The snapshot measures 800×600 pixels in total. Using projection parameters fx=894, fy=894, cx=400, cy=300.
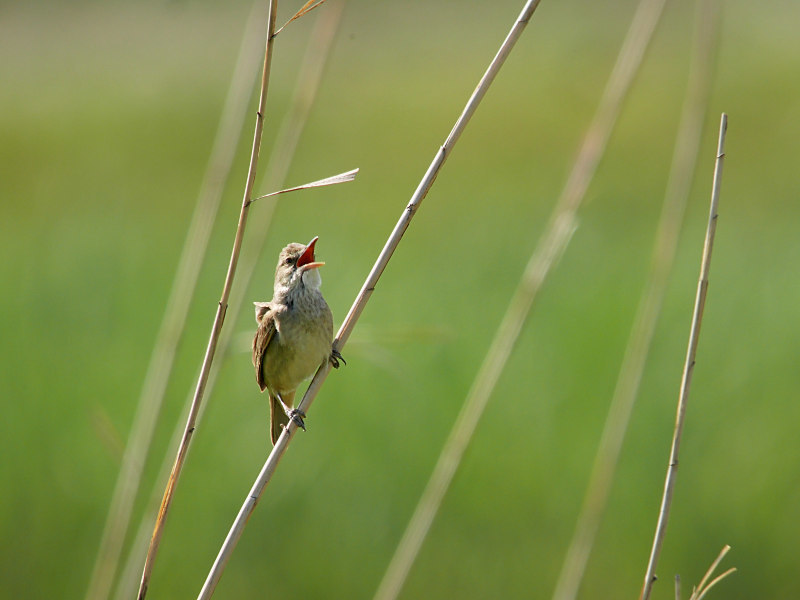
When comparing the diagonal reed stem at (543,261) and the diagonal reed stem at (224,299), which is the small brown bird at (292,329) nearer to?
the diagonal reed stem at (543,261)

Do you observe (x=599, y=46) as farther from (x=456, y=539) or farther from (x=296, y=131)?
(x=296, y=131)

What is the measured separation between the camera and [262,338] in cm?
279

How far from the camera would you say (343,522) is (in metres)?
3.71

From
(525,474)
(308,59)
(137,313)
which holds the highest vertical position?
(308,59)

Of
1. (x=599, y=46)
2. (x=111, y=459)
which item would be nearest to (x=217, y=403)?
(x=111, y=459)

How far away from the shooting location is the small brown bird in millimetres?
2615

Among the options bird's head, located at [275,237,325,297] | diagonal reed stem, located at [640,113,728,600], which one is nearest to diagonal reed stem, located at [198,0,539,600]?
diagonal reed stem, located at [640,113,728,600]

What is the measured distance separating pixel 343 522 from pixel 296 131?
A: 2.03 meters

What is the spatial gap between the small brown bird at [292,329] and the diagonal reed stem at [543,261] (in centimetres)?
48

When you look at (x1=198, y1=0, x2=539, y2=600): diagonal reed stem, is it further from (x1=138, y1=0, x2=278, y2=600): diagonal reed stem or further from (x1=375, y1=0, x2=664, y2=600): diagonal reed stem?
(x1=375, y1=0, x2=664, y2=600): diagonal reed stem

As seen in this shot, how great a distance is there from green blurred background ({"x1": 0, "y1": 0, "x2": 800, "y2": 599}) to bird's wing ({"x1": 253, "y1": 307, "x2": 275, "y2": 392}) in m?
0.18

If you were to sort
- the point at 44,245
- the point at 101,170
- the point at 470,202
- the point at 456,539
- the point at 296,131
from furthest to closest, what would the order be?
1. the point at 101,170
2. the point at 470,202
3. the point at 44,245
4. the point at 456,539
5. the point at 296,131

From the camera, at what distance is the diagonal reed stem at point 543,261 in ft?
7.11

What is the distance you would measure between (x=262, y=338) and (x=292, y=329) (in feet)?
0.54
